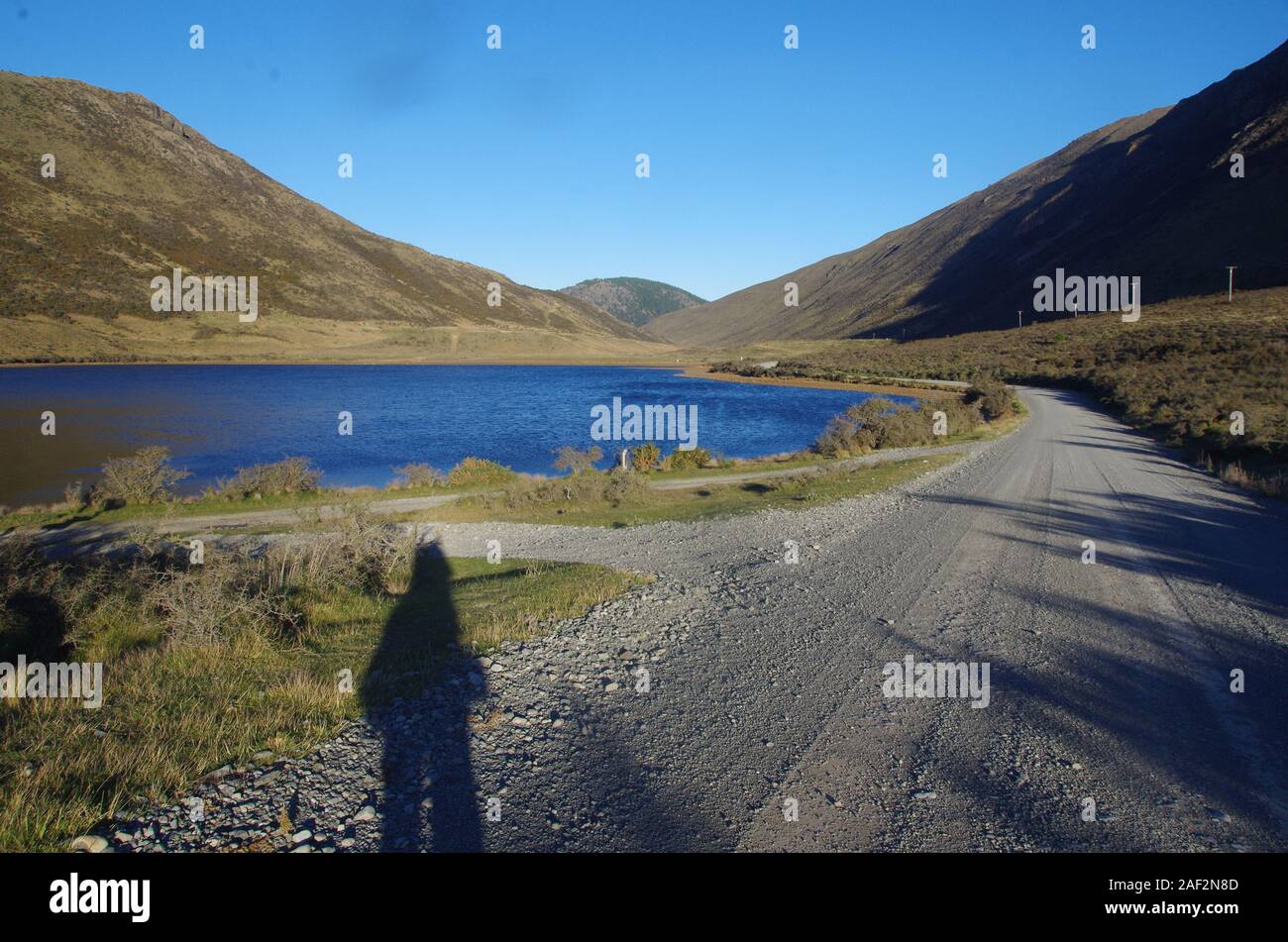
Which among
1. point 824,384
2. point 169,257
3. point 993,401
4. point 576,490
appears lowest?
point 576,490

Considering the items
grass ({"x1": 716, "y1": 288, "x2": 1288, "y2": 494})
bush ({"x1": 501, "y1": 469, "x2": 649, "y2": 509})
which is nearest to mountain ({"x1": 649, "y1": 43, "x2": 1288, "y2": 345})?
grass ({"x1": 716, "y1": 288, "x2": 1288, "y2": 494})

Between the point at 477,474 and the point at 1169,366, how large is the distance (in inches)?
1704

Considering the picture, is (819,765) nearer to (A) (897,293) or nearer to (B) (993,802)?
(B) (993,802)

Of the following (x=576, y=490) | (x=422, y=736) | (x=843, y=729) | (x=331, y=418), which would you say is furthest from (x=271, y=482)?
(x=331, y=418)

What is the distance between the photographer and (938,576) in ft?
29.7

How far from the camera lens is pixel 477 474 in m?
25.0

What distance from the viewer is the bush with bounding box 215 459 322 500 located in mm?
22031

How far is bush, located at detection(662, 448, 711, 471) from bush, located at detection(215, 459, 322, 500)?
1286 centimetres

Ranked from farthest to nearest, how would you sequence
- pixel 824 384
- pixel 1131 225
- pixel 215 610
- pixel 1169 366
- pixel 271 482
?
pixel 1131 225, pixel 824 384, pixel 1169 366, pixel 271 482, pixel 215 610

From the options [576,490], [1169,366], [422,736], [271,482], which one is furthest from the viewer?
[1169,366]

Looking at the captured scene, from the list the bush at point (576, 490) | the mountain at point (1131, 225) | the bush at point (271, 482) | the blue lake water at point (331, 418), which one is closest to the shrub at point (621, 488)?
the bush at point (576, 490)

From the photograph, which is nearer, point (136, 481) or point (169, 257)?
point (136, 481)

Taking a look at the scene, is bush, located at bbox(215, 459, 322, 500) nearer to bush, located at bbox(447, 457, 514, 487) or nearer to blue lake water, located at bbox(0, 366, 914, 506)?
blue lake water, located at bbox(0, 366, 914, 506)

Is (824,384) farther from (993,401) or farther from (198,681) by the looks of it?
(198,681)
